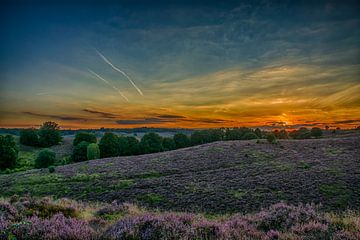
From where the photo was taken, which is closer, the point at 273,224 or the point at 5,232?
the point at 5,232

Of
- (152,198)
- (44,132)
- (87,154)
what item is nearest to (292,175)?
(152,198)

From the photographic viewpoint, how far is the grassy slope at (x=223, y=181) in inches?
998

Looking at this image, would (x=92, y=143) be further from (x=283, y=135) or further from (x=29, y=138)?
(x=283, y=135)

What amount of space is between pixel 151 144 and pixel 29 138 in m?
55.4

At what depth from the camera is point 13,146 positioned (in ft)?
248

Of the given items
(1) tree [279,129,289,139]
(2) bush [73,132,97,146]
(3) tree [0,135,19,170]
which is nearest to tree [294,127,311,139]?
(1) tree [279,129,289,139]

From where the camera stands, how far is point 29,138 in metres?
108

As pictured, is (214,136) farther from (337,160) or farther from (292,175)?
(292,175)

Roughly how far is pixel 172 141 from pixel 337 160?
214ft

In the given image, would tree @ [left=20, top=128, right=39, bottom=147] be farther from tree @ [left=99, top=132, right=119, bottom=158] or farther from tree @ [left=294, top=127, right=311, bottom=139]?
tree @ [left=294, top=127, right=311, bottom=139]

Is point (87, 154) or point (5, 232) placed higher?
point (5, 232)

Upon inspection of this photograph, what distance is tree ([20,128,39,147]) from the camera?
107625 millimetres

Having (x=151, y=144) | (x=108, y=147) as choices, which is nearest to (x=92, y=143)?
(x=108, y=147)

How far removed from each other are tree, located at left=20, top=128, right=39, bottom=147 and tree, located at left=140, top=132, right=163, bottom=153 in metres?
50.3
